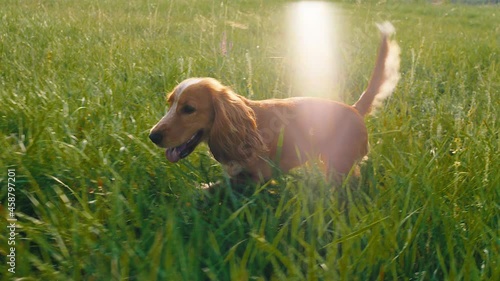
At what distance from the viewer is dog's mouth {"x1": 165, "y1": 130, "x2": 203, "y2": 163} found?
7.31 ft

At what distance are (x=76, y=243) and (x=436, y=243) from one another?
3.59ft

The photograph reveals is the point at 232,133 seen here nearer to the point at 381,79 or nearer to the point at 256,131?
the point at 256,131

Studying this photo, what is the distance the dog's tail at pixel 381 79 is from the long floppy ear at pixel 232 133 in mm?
857

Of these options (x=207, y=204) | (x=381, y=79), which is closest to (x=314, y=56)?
(x=381, y=79)

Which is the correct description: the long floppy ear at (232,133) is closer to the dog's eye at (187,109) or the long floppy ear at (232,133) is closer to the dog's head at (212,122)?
the dog's head at (212,122)

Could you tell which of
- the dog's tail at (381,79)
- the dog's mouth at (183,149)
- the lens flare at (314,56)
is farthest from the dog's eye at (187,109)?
the lens flare at (314,56)

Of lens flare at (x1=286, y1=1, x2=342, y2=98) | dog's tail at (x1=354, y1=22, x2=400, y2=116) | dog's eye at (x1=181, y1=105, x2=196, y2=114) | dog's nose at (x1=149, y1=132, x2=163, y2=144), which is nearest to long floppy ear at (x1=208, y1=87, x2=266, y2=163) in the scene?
dog's eye at (x1=181, y1=105, x2=196, y2=114)

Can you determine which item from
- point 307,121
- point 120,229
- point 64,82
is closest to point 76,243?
point 120,229

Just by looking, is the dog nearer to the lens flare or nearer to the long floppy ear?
the long floppy ear

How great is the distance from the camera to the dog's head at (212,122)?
234cm

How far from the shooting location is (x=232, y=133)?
235cm

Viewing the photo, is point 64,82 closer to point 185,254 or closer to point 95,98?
point 95,98

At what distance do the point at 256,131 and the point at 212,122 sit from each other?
0.21m

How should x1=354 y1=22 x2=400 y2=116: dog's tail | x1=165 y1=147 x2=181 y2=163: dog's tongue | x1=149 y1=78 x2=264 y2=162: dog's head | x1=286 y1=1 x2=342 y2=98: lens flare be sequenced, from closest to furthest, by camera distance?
x1=165 y1=147 x2=181 y2=163: dog's tongue
x1=149 y1=78 x2=264 y2=162: dog's head
x1=354 y1=22 x2=400 y2=116: dog's tail
x1=286 y1=1 x2=342 y2=98: lens flare
